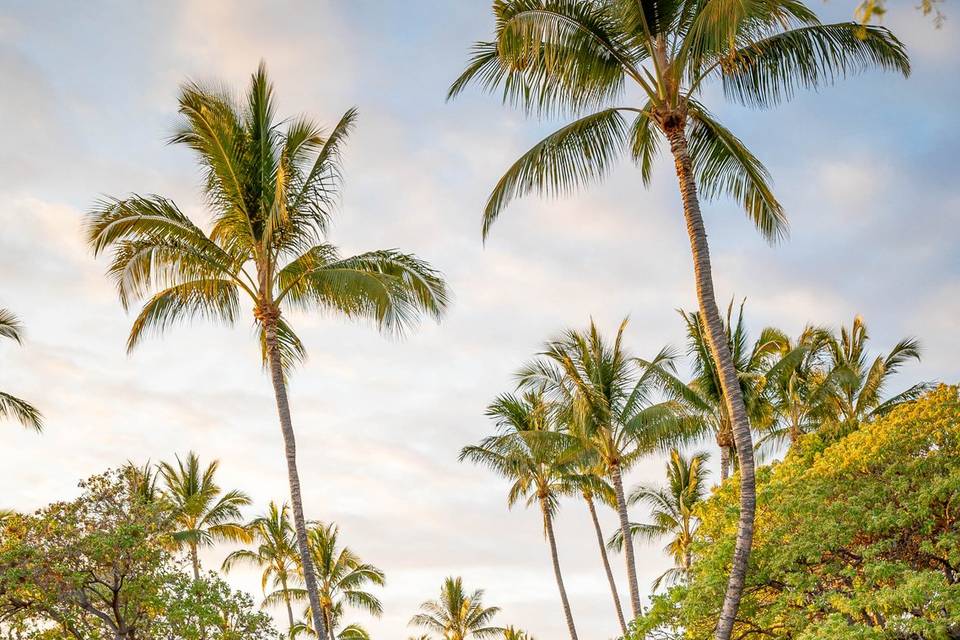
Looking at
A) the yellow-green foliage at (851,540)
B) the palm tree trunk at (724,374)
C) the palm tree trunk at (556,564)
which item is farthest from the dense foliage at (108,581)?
the palm tree trunk at (556,564)

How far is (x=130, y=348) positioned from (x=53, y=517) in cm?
329

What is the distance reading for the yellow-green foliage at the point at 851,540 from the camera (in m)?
11.4

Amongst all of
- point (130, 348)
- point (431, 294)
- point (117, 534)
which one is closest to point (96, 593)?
point (117, 534)

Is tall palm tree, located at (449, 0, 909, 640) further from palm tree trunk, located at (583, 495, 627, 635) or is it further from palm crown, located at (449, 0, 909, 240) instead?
palm tree trunk, located at (583, 495, 627, 635)

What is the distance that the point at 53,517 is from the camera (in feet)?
51.9

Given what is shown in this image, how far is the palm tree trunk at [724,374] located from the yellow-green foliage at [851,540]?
113cm

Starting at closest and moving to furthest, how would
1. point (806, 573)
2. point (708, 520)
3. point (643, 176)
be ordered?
point (806, 573) < point (643, 176) < point (708, 520)

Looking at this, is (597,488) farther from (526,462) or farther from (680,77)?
(680,77)

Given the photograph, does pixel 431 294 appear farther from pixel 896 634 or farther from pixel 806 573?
pixel 896 634

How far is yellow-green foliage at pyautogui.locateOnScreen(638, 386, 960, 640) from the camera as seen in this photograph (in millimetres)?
11422

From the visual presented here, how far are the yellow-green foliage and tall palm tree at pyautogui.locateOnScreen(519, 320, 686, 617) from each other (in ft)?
33.3

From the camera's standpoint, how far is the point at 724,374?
1113 centimetres

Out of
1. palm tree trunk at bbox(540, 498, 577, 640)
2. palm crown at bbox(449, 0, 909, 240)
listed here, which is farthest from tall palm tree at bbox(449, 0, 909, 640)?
palm tree trunk at bbox(540, 498, 577, 640)

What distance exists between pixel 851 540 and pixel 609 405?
12.8 m
